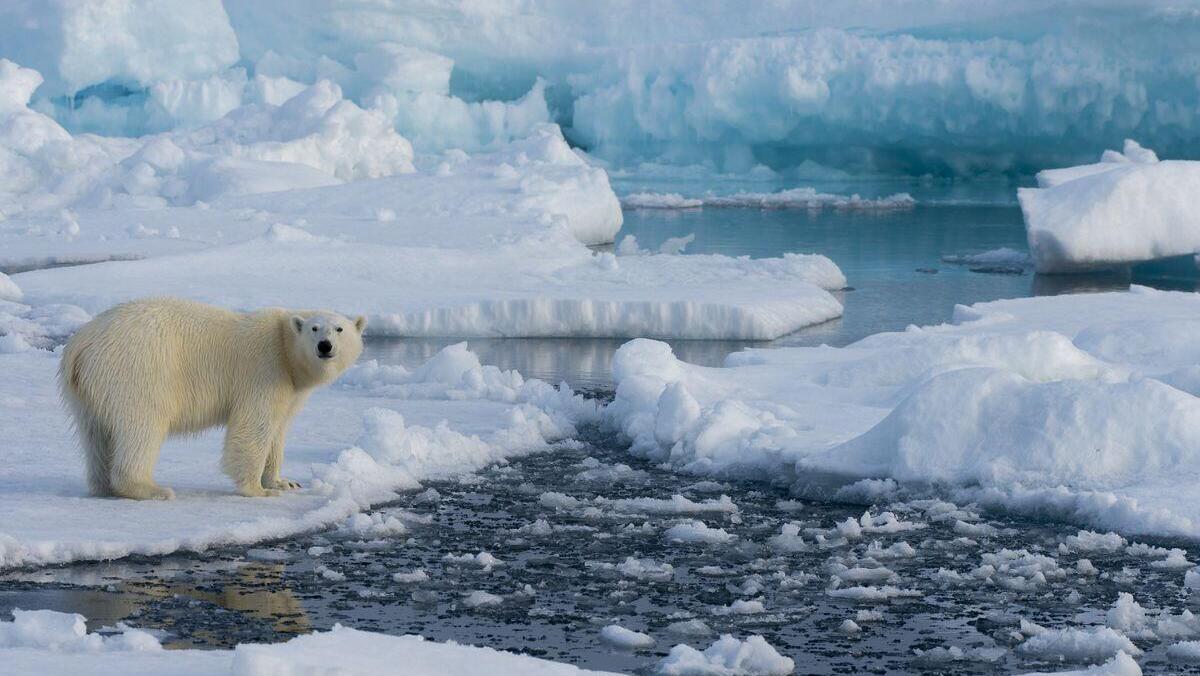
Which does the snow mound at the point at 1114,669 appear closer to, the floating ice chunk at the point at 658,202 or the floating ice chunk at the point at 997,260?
the floating ice chunk at the point at 997,260

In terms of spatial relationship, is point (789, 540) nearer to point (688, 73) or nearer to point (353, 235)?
point (353, 235)

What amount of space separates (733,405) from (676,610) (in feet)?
10.5

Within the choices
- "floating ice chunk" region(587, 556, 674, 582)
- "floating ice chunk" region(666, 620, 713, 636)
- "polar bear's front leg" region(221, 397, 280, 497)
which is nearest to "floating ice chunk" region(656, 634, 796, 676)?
"floating ice chunk" region(666, 620, 713, 636)

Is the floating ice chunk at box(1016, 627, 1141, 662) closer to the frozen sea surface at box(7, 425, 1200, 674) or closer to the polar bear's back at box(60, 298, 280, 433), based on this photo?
the frozen sea surface at box(7, 425, 1200, 674)

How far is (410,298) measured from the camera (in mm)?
14812

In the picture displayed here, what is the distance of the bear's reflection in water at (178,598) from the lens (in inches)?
183

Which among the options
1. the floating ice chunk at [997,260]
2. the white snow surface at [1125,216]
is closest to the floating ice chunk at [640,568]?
the white snow surface at [1125,216]

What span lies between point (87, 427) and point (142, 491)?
367 mm

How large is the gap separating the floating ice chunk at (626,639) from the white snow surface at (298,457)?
172 cm

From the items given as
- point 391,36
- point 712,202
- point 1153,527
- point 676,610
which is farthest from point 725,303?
point 391,36

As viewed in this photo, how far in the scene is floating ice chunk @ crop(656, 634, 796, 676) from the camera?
442 centimetres

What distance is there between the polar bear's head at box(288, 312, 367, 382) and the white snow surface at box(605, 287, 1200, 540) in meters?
2.24

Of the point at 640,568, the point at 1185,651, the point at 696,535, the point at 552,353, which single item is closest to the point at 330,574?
the point at 640,568

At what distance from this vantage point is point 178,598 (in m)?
5.01
